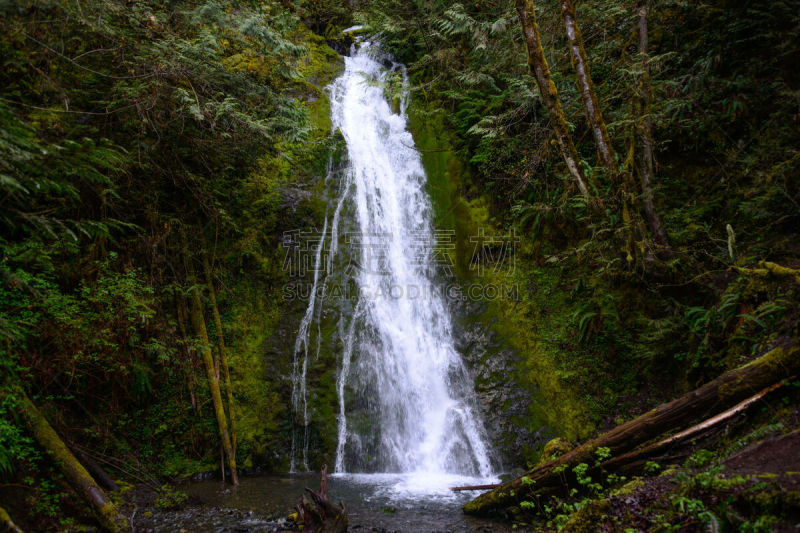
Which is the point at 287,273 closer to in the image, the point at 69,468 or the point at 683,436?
the point at 69,468

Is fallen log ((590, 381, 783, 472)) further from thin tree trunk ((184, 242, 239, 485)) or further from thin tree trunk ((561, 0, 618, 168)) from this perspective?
thin tree trunk ((184, 242, 239, 485))

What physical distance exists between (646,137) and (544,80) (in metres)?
2.14

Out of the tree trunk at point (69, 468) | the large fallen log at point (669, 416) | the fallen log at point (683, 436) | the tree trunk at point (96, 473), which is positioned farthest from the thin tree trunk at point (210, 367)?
the fallen log at point (683, 436)

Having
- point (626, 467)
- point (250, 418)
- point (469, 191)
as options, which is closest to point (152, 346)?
point (250, 418)

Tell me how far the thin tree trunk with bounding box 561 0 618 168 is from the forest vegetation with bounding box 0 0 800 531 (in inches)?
1.3

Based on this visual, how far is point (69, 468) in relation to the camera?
14.1 ft

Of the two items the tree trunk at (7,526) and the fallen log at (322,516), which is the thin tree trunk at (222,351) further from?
the tree trunk at (7,526)

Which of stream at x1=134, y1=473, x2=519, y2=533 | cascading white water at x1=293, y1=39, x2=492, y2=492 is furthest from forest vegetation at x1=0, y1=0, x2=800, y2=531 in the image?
cascading white water at x1=293, y1=39, x2=492, y2=492

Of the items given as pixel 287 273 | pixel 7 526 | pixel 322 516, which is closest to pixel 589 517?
pixel 322 516

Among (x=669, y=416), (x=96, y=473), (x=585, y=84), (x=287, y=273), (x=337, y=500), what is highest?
(x=585, y=84)

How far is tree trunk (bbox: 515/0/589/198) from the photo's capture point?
17.4 feet

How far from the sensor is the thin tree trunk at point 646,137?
567cm

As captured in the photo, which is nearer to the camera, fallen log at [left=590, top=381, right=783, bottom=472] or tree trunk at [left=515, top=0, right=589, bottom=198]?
fallen log at [left=590, top=381, right=783, bottom=472]

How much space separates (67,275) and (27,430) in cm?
219
